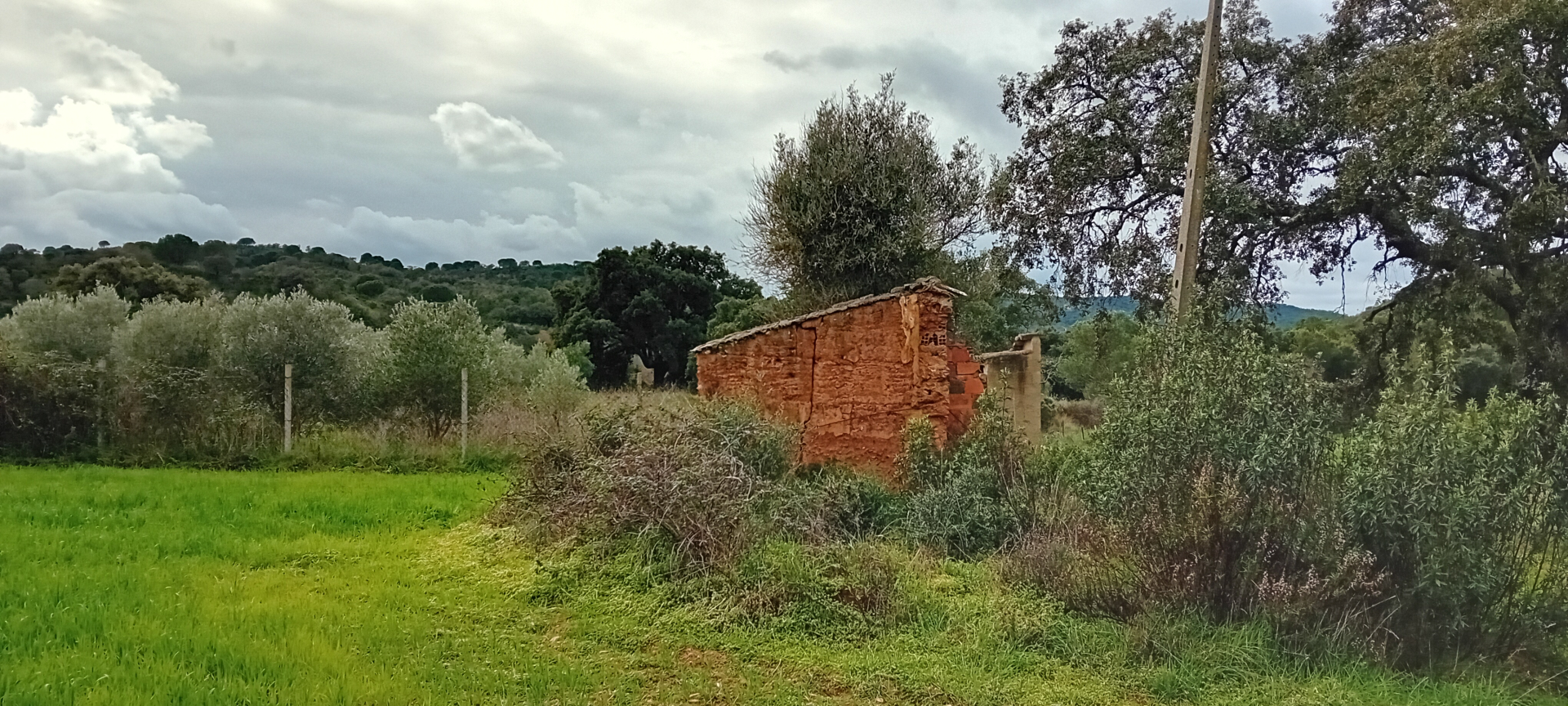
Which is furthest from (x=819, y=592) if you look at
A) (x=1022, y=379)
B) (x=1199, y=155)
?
(x=1199, y=155)

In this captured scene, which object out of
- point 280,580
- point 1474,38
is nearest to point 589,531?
point 280,580

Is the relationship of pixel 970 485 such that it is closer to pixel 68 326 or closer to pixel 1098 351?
pixel 1098 351

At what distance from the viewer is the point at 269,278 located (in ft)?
117

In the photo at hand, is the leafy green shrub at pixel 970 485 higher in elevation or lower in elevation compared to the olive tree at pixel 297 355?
lower

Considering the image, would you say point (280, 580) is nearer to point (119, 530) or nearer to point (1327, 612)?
point (119, 530)

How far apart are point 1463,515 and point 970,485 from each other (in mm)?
4306

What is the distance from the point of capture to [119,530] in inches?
383

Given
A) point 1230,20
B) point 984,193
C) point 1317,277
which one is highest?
point 1230,20

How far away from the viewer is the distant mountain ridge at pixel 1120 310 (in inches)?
581

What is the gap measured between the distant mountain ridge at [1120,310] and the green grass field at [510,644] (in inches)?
361

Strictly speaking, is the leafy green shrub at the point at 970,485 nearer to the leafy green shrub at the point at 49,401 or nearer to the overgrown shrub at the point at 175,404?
the overgrown shrub at the point at 175,404

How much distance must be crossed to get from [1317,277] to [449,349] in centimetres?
1522

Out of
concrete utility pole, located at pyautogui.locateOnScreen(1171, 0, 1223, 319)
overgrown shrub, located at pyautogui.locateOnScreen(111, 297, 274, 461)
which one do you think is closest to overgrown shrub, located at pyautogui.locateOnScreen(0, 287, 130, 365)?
overgrown shrub, located at pyautogui.locateOnScreen(111, 297, 274, 461)

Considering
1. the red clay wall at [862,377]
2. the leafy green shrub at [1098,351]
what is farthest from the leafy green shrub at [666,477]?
the leafy green shrub at [1098,351]
